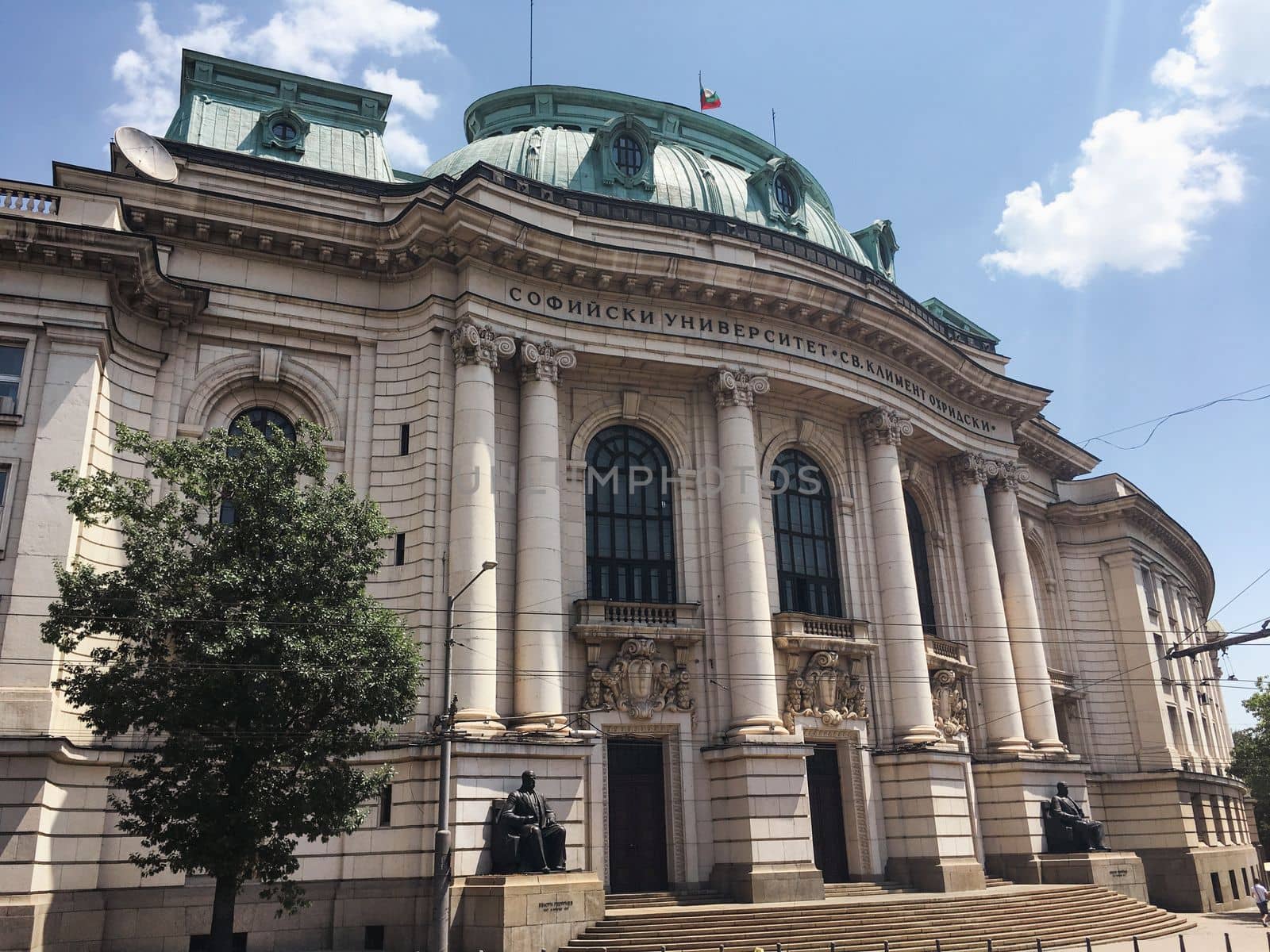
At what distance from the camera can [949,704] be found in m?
37.3

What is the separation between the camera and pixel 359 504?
74.3 feet

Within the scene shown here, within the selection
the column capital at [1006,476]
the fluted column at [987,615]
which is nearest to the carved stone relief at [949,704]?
the fluted column at [987,615]

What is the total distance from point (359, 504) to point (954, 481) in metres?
26.8

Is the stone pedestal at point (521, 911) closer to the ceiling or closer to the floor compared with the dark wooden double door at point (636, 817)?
closer to the floor

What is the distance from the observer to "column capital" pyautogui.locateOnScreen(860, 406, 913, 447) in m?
37.2

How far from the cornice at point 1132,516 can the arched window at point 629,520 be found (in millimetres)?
24074

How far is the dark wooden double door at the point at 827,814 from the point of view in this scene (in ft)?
107

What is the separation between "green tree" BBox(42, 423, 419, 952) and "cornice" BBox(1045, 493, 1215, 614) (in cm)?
3741

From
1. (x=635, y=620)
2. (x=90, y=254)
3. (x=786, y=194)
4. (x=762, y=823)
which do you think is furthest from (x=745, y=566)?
(x=90, y=254)

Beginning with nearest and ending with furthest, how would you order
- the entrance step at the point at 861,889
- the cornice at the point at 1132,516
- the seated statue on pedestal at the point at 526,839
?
the seated statue on pedestal at the point at 526,839 < the entrance step at the point at 861,889 < the cornice at the point at 1132,516

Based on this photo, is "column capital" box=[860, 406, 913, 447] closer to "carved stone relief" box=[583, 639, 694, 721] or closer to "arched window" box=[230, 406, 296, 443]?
"carved stone relief" box=[583, 639, 694, 721]

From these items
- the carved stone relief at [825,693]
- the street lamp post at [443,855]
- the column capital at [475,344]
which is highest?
the column capital at [475,344]

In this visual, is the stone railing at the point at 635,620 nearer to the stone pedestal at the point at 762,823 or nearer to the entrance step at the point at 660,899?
the stone pedestal at the point at 762,823

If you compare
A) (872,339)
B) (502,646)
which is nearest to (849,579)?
(872,339)
